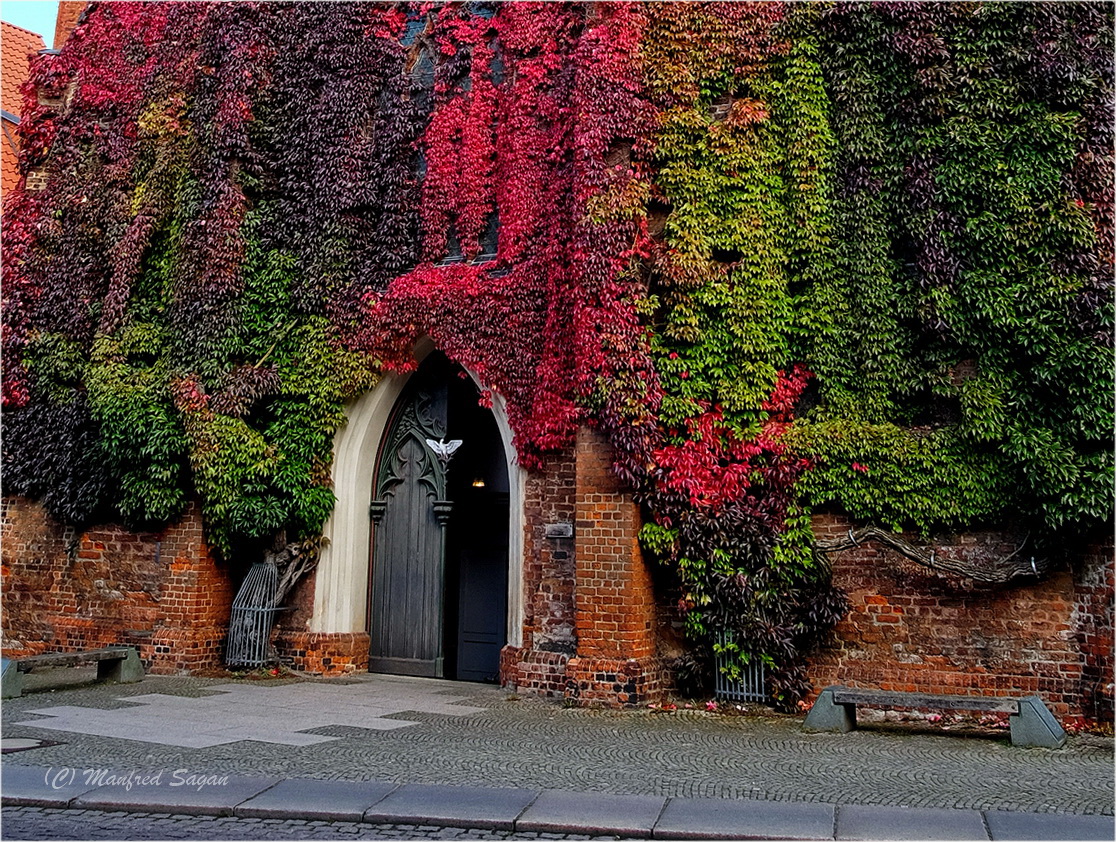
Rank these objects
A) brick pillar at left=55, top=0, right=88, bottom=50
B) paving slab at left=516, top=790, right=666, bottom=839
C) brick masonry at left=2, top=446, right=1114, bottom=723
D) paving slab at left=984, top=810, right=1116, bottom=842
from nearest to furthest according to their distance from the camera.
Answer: paving slab at left=984, top=810, right=1116, bottom=842, paving slab at left=516, top=790, right=666, bottom=839, brick masonry at left=2, top=446, right=1114, bottom=723, brick pillar at left=55, top=0, right=88, bottom=50

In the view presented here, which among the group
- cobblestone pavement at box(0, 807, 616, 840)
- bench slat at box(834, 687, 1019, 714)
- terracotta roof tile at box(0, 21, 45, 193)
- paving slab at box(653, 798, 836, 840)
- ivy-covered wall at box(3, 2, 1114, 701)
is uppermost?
terracotta roof tile at box(0, 21, 45, 193)

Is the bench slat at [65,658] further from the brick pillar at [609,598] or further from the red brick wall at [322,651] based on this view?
the brick pillar at [609,598]

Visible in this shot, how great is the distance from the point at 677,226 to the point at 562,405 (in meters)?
2.28

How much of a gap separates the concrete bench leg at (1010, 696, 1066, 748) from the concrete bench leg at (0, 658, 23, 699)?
379 inches

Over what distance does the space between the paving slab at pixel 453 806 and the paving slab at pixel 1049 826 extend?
2632 millimetres

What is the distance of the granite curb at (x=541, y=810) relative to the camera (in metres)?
5.29

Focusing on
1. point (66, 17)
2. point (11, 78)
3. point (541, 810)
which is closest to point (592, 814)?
point (541, 810)

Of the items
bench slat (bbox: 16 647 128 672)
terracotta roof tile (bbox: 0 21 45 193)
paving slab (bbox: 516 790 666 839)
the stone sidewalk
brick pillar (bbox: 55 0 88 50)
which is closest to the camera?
paving slab (bbox: 516 790 666 839)

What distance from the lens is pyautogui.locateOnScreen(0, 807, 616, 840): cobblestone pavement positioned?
5336 mm

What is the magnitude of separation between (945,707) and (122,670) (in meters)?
8.96

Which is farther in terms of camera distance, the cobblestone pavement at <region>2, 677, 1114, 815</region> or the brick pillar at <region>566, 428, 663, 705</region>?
the brick pillar at <region>566, 428, 663, 705</region>

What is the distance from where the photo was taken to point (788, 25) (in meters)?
10.5

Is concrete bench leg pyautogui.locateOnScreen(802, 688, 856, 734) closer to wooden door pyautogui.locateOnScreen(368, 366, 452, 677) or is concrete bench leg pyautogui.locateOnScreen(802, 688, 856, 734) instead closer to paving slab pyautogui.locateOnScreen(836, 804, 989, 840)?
paving slab pyautogui.locateOnScreen(836, 804, 989, 840)

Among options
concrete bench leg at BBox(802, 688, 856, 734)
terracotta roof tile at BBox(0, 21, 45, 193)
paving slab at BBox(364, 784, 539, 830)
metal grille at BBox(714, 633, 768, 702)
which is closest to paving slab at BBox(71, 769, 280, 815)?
paving slab at BBox(364, 784, 539, 830)
